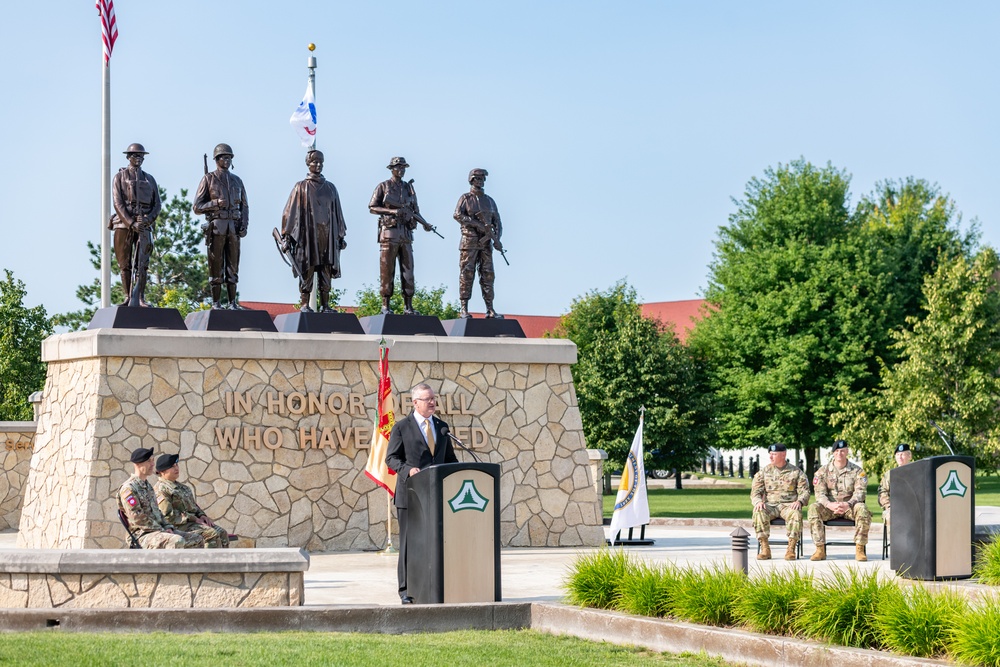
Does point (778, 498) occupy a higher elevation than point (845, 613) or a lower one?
higher

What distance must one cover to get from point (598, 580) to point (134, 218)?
30.5 feet

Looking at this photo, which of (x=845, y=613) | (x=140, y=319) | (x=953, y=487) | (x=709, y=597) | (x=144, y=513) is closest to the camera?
(x=845, y=613)

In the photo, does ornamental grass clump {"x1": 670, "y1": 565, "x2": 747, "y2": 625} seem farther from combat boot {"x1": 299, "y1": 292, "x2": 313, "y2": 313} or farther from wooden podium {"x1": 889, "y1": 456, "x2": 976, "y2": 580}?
combat boot {"x1": 299, "y1": 292, "x2": 313, "y2": 313}

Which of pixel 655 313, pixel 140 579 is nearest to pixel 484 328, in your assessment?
pixel 140 579

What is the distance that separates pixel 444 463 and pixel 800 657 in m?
3.61

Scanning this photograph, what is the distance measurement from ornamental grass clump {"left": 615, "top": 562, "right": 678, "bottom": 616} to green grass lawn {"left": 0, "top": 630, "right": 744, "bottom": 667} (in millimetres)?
510

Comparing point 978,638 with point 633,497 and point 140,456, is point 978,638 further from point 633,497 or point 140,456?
point 633,497

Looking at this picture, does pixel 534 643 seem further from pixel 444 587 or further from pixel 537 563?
pixel 537 563

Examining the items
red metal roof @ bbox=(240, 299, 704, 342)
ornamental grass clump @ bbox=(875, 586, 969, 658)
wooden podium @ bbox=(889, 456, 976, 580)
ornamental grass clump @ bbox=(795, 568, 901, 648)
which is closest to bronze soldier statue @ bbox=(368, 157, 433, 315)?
wooden podium @ bbox=(889, 456, 976, 580)

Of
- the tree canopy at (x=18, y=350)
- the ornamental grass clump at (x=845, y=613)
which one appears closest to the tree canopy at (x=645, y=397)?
the tree canopy at (x=18, y=350)

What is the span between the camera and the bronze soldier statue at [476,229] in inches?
764

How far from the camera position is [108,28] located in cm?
2408

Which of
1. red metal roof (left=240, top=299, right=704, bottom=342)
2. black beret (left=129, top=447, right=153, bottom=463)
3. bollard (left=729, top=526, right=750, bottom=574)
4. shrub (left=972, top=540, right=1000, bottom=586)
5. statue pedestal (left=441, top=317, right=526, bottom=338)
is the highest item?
red metal roof (left=240, top=299, right=704, bottom=342)

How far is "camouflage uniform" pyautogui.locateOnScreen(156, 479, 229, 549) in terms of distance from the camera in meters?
12.4
